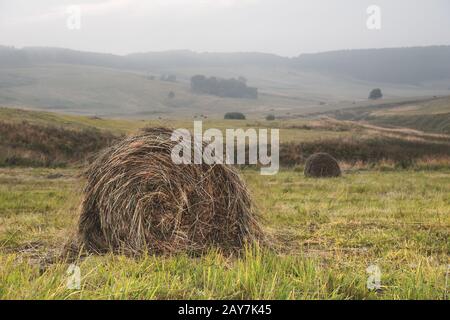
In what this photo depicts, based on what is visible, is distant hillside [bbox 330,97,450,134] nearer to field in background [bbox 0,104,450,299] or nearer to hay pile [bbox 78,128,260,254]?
field in background [bbox 0,104,450,299]

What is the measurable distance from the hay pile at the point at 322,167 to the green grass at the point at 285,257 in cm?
558

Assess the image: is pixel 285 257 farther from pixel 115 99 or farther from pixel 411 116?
pixel 115 99

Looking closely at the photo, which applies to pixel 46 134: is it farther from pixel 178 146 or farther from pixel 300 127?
pixel 300 127

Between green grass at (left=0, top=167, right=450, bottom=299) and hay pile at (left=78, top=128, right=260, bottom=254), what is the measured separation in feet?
1.49

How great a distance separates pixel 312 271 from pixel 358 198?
33.8 ft

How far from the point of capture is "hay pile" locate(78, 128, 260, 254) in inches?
307

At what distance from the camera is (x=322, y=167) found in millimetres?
23234

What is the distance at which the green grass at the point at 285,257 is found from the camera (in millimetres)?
5086

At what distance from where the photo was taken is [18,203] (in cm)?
1404

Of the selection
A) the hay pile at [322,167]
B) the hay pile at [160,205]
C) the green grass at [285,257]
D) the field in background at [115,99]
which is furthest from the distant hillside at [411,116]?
the hay pile at [160,205]

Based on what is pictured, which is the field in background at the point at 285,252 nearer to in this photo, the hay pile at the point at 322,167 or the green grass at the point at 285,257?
the green grass at the point at 285,257

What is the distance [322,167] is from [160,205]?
634 inches

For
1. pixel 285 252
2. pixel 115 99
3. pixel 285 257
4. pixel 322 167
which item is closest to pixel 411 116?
pixel 322 167
